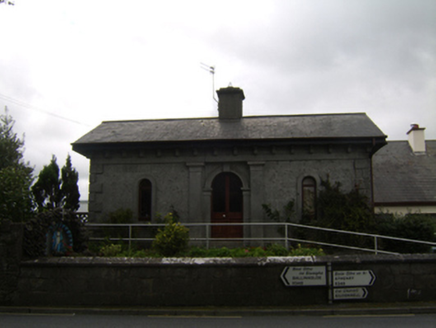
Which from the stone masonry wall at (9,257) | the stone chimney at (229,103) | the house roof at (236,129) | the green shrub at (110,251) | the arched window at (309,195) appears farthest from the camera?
the stone chimney at (229,103)

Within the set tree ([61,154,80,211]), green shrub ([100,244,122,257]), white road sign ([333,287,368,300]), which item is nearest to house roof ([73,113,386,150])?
tree ([61,154,80,211])

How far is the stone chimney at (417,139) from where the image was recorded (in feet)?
78.2

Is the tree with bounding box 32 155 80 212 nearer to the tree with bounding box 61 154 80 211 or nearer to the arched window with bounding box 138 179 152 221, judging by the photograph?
the tree with bounding box 61 154 80 211

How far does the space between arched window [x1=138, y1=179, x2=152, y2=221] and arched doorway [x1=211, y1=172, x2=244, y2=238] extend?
2.41 metres

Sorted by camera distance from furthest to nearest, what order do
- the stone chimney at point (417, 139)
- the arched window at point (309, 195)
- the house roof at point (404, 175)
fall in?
the stone chimney at point (417, 139) < the house roof at point (404, 175) < the arched window at point (309, 195)

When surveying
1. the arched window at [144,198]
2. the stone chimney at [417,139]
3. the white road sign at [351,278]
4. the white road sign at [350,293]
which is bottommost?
the white road sign at [350,293]

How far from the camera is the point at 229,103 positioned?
17.5 meters

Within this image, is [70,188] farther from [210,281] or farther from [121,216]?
[210,281]

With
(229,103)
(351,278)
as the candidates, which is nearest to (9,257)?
(351,278)

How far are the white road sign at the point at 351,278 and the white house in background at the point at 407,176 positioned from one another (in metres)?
11.6

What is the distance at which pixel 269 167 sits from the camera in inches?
583

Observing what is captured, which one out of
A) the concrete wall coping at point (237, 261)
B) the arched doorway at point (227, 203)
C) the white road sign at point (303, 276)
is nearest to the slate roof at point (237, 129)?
the arched doorway at point (227, 203)

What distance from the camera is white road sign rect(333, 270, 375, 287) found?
26.7 feet

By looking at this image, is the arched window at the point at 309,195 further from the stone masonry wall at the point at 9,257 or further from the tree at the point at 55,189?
the tree at the point at 55,189
